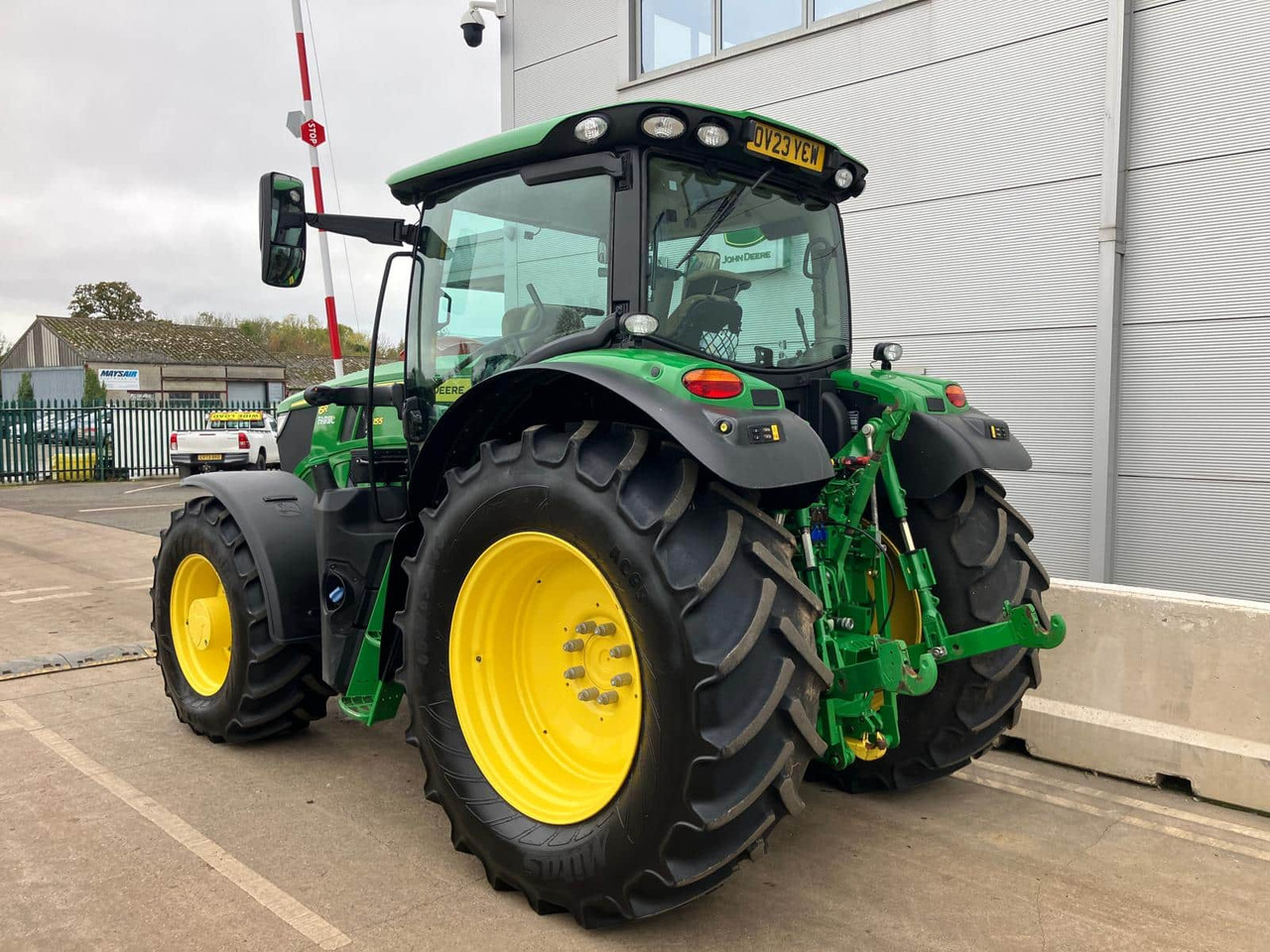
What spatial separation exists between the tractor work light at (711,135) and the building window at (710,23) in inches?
207

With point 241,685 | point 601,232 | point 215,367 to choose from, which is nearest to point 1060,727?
point 601,232

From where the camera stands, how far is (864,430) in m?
3.57

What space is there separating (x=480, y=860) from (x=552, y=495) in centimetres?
131

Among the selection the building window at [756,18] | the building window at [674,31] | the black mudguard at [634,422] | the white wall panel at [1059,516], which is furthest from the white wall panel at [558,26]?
the black mudguard at [634,422]

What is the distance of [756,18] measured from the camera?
28.0ft

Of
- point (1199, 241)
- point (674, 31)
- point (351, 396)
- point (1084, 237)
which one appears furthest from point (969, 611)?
point (674, 31)

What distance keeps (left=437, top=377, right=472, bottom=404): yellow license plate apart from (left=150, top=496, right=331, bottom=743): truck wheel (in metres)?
1.19

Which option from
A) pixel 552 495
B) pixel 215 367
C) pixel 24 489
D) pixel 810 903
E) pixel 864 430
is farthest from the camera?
pixel 215 367

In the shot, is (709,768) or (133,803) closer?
(709,768)

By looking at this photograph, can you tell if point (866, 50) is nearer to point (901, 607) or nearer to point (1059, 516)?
point (1059, 516)

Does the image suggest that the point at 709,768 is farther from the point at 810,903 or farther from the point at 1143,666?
the point at 1143,666

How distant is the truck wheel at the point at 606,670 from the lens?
279cm

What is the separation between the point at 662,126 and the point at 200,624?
10.3 ft

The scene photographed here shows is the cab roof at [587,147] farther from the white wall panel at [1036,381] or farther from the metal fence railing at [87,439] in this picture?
the metal fence railing at [87,439]
